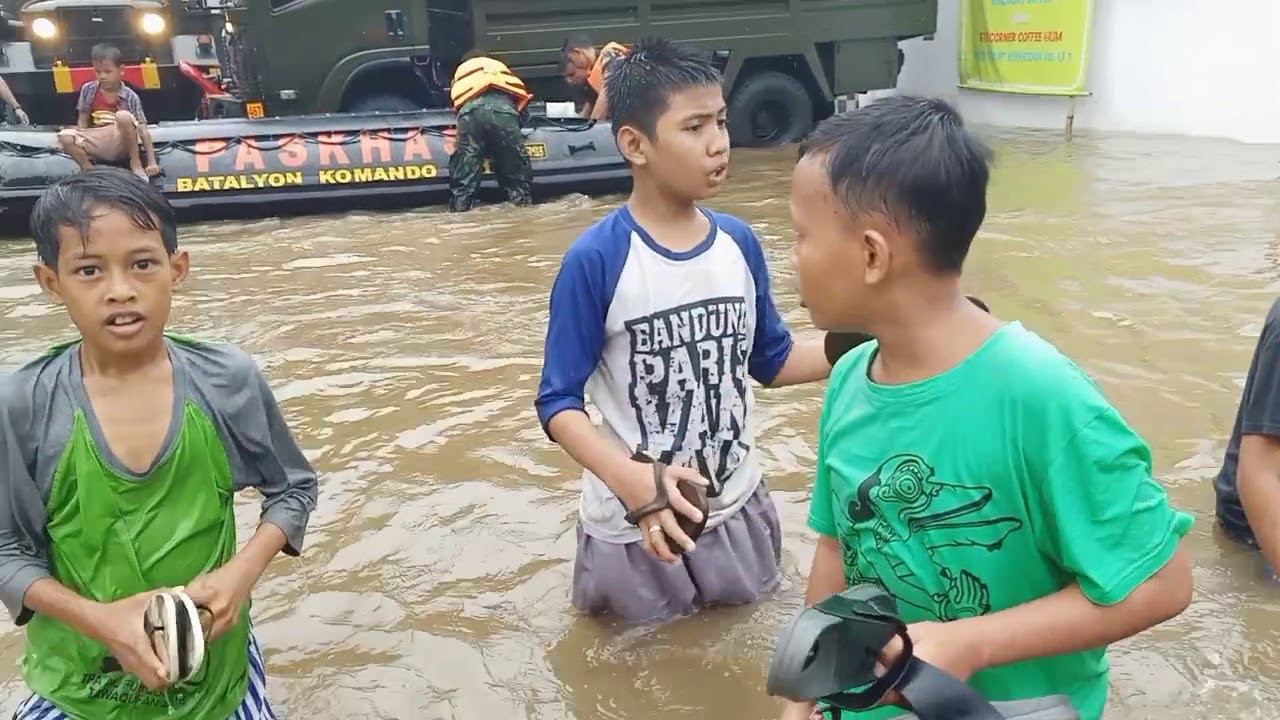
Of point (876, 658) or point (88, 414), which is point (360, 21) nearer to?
point (88, 414)

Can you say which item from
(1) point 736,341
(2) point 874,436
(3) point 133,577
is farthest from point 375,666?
(2) point 874,436

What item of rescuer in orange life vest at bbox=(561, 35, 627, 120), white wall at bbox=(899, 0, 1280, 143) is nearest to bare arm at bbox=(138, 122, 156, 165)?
rescuer in orange life vest at bbox=(561, 35, 627, 120)

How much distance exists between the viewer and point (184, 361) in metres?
1.93

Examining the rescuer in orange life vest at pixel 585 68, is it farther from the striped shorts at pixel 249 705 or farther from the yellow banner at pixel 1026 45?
the striped shorts at pixel 249 705

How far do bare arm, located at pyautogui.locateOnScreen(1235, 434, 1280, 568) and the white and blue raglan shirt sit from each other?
1.07 m

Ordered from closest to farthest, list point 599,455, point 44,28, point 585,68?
point 599,455 < point 585,68 < point 44,28

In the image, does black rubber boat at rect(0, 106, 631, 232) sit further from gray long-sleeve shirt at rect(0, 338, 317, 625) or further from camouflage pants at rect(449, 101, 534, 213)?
gray long-sleeve shirt at rect(0, 338, 317, 625)

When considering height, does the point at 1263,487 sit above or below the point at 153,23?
below

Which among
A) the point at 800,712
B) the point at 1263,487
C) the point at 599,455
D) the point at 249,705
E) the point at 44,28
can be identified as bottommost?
the point at 249,705

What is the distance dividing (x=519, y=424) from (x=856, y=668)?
3.28m

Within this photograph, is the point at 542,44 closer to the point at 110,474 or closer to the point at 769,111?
the point at 769,111

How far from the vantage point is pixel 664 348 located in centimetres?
245

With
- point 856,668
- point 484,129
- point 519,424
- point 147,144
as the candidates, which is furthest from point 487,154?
point 856,668

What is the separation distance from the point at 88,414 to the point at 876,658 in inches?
53.7
